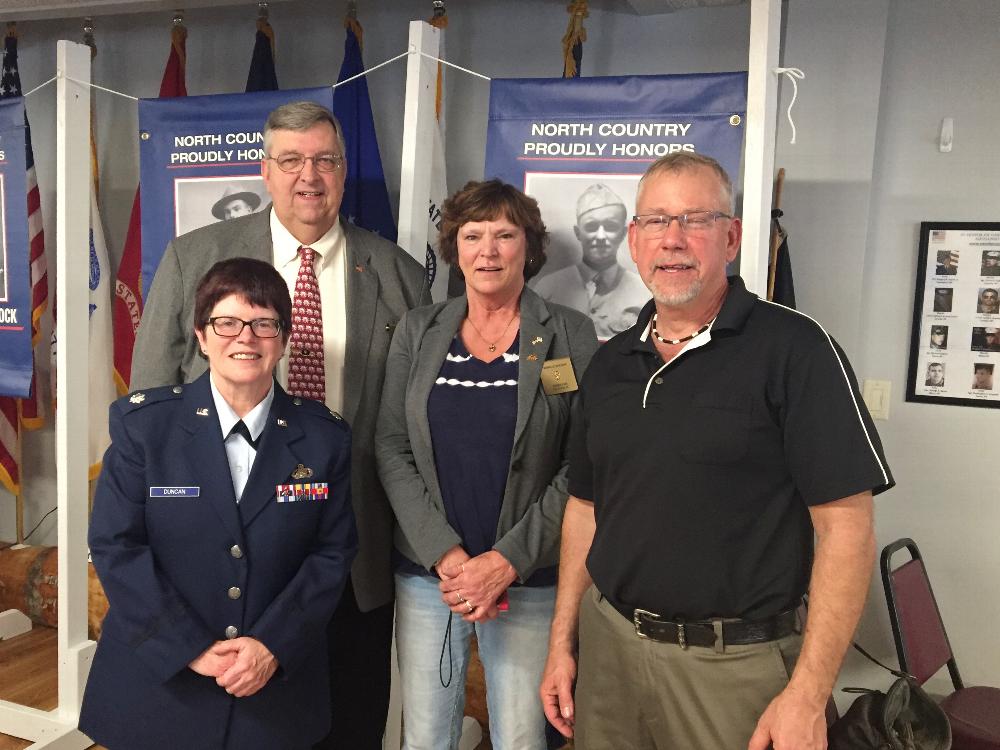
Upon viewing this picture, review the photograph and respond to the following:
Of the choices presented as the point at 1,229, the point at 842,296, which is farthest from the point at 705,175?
the point at 1,229

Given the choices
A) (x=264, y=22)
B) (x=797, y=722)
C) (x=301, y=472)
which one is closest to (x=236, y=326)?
(x=301, y=472)

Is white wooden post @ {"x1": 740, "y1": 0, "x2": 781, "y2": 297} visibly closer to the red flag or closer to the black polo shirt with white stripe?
the black polo shirt with white stripe

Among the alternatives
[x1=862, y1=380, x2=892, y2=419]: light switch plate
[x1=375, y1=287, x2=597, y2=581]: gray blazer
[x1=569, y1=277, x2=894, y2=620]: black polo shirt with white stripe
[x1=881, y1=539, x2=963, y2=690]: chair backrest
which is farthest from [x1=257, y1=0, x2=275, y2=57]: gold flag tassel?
[x1=881, y1=539, x2=963, y2=690]: chair backrest

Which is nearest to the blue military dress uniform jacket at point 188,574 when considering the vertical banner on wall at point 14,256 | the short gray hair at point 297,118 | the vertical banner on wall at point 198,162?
the short gray hair at point 297,118

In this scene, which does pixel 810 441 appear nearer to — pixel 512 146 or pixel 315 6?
pixel 512 146

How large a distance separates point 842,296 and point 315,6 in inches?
89.5

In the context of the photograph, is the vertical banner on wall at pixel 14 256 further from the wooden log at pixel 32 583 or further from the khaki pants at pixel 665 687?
the khaki pants at pixel 665 687

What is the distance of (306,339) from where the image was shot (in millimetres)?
1994

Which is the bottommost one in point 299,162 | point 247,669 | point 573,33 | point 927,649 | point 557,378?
point 927,649

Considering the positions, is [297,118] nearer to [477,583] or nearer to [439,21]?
[439,21]

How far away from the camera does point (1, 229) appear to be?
2703mm

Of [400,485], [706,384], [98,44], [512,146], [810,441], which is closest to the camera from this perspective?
[810,441]

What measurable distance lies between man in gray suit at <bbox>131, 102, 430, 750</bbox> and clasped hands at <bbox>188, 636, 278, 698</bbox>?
40 centimetres

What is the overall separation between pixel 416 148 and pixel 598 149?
0.52m
